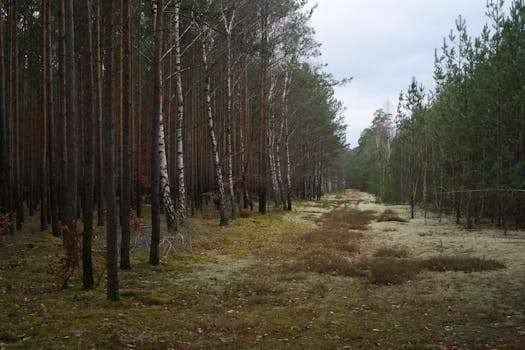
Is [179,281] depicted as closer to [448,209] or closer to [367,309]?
[367,309]

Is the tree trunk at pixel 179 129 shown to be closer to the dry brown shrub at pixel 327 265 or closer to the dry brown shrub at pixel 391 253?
the dry brown shrub at pixel 327 265

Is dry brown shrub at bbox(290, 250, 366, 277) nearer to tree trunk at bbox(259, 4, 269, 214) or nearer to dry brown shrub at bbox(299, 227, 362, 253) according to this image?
dry brown shrub at bbox(299, 227, 362, 253)

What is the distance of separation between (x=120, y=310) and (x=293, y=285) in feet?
12.7

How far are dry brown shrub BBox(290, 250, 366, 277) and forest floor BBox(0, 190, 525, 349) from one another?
4 centimetres

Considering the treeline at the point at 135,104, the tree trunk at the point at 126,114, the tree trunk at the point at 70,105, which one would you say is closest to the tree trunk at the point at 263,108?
the treeline at the point at 135,104

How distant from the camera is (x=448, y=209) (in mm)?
32094

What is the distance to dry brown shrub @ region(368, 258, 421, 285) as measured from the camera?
9.47 meters

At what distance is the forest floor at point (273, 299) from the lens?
5754mm

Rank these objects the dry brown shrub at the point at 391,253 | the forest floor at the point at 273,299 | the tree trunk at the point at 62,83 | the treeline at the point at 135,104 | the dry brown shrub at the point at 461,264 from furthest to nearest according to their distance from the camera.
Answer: the dry brown shrub at the point at 391,253, the tree trunk at the point at 62,83, the dry brown shrub at the point at 461,264, the treeline at the point at 135,104, the forest floor at the point at 273,299

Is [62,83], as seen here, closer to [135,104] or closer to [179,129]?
[179,129]

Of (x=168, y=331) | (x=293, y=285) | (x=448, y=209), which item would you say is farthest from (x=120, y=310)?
(x=448, y=209)

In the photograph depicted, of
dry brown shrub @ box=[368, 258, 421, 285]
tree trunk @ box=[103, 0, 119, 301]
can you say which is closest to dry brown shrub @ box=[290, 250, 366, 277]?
dry brown shrub @ box=[368, 258, 421, 285]

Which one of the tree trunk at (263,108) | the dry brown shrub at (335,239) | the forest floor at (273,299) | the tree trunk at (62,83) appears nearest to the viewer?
the forest floor at (273,299)

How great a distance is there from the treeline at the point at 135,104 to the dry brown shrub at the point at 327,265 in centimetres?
400
